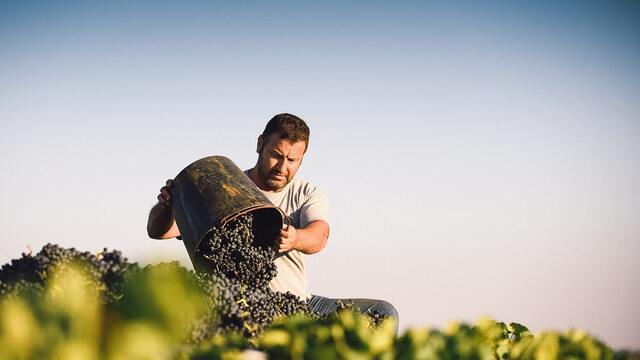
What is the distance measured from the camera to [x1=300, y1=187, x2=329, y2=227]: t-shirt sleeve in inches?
201

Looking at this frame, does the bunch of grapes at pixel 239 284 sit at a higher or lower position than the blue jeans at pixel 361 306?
higher

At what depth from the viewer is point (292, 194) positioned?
539 cm

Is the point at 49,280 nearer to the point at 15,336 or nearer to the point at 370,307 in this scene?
the point at 15,336

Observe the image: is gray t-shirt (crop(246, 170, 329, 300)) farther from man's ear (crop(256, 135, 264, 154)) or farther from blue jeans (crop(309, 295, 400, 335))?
man's ear (crop(256, 135, 264, 154))

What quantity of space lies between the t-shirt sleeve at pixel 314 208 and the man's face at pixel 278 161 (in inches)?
10.5


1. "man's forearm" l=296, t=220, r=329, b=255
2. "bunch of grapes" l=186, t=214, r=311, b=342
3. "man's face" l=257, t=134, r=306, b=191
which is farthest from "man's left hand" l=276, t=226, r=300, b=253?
"man's face" l=257, t=134, r=306, b=191

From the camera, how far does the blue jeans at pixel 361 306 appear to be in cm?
527

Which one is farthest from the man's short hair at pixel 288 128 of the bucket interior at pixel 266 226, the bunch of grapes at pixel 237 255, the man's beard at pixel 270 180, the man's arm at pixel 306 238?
the bunch of grapes at pixel 237 255

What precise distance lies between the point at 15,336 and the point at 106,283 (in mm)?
788

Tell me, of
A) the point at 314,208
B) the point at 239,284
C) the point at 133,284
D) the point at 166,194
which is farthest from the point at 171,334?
the point at 314,208

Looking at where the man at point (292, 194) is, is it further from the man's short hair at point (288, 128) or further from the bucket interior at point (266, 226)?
the bucket interior at point (266, 226)

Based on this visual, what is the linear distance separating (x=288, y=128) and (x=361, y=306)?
182 cm

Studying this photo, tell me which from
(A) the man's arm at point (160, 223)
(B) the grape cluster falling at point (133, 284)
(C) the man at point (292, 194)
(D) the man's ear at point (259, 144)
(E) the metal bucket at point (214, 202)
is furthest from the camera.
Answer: (D) the man's ear at point (259, 144)

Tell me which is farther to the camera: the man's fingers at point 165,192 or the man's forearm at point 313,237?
the man's forearm at point 313,237
